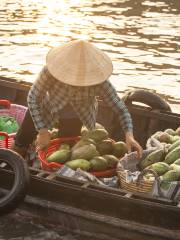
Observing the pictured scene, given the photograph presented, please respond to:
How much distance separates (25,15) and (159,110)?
20997 mm

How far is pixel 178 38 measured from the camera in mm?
22312

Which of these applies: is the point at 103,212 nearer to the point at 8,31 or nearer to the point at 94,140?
the point at 94,140

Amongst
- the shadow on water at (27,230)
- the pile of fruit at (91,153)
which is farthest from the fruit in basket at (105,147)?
the shadow on water at (27,230)

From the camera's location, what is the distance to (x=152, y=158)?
6.75 metres

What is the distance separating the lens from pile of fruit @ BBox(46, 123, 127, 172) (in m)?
6.90

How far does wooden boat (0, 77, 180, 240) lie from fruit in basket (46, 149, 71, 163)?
20.8 inches

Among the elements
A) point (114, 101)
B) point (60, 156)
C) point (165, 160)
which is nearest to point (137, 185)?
point (165, 160)

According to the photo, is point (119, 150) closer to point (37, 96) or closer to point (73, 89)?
point (73, 89)

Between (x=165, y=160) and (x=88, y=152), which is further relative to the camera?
(x=88, y=152)

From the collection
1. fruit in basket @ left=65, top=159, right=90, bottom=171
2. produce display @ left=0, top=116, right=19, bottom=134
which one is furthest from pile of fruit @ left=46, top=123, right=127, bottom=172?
produce display @ left=0, top=116, right=19, bottom=134

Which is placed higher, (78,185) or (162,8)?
(78,185)

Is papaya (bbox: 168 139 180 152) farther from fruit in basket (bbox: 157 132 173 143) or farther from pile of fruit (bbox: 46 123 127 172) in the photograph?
pile of fruit (bbox: 46 123 127 172)

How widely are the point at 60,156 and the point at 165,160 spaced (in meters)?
1.23

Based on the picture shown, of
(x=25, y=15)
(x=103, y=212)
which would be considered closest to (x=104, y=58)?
(x=103, y=212)
